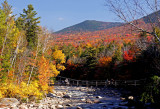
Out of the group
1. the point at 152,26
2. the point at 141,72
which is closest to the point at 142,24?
the point at 152,26

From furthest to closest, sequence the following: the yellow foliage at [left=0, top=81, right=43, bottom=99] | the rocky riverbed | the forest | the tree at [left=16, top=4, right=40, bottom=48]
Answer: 1. the tree at [left=16, top=4, right=40, bottom=48]
2. the yellow foliage at [left=0, top=81, right=43, bottom=99]
3. the rocky riverbed
4. the forest

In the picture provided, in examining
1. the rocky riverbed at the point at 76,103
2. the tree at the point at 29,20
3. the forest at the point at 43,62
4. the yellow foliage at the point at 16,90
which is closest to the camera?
the forest at the point at 43,62

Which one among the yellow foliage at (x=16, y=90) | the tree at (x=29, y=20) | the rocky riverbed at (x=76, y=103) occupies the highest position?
the tree at (x=29, y=20)

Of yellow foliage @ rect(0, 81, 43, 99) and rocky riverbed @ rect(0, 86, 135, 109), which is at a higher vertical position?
yellow foliage @ rect(0, 81, 43, 99)

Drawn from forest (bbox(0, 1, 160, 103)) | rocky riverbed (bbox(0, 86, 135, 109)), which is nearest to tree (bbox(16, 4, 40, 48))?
forest (bbox(0, 1, 160, 103))

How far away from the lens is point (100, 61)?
36062 millimetres

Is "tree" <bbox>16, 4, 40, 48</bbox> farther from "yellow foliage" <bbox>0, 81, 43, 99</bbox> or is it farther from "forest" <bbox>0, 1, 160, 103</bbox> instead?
"yellow foliage" <bbox>0, 81, 43, 99</bbox>

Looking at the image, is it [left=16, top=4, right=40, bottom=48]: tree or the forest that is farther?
[left=16, top=4, right=40, bottom=48]: tree

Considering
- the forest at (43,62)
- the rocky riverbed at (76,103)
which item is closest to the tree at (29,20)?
the forest at (43,62)

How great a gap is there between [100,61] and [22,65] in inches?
829

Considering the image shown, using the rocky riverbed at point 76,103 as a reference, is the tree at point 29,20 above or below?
above

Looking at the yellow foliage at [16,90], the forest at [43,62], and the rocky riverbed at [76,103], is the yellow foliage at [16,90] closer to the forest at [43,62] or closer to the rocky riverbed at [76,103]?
the forest at [43,62]

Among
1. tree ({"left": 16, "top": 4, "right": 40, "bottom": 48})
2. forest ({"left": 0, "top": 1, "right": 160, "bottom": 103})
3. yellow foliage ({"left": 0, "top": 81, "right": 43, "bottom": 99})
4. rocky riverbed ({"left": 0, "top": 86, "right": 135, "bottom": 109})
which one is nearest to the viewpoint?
forest ({"left": 0, "top": 1, "right": 160, "bottom": 103})

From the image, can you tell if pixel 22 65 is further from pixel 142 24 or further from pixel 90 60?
pixel 90 60
